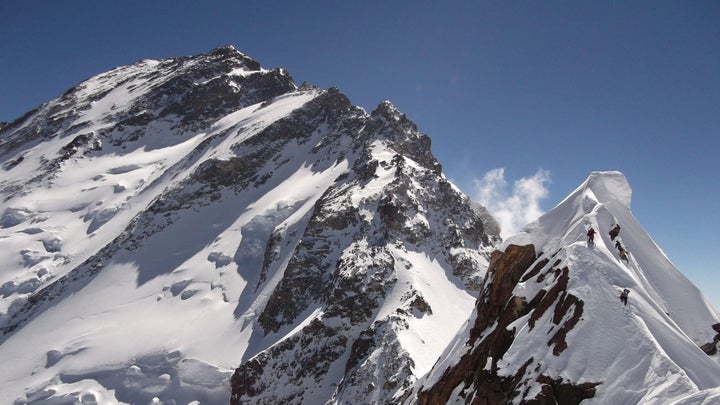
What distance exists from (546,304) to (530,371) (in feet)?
8.95

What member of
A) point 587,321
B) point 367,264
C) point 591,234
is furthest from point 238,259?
point 587,321

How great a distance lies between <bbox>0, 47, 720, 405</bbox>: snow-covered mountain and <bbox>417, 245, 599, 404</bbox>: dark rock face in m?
0.08

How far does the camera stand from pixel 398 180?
63.5m

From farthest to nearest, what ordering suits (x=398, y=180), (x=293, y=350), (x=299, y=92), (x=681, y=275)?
(x=299, y=92) → (x=398, y=180) → (x=293, y=350) → (x=681, y=275)

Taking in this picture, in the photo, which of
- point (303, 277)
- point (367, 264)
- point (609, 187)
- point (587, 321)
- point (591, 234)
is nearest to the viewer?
point (587, 321)

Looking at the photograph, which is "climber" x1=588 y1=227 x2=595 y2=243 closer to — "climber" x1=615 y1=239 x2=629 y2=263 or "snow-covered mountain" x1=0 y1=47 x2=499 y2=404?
"climber" x1=615 y1=239 x2=629 y2=263

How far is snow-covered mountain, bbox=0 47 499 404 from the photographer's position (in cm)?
4662

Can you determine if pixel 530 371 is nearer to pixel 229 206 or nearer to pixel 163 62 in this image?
pixel 229 206

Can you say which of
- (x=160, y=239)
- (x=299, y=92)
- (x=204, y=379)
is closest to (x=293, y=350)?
(x=204, y=379)

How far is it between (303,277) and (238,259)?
1763 centimetres

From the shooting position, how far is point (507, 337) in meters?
16.9

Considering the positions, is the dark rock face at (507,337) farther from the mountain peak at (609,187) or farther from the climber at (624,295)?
the mountain peak at (609,187)

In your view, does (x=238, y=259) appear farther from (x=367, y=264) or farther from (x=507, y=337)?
(x=507, y=337)

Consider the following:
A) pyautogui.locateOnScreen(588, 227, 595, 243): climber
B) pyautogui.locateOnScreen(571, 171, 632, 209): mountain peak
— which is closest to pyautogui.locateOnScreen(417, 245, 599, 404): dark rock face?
pyautogui.locateOnScreen(588, 227, 595, 243): climber
